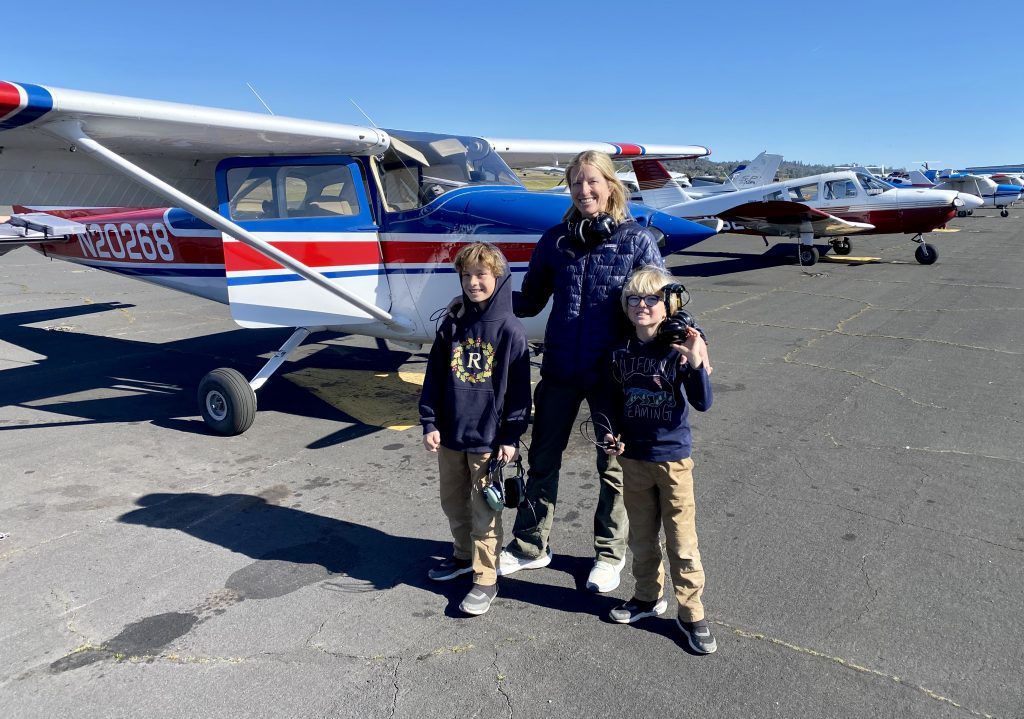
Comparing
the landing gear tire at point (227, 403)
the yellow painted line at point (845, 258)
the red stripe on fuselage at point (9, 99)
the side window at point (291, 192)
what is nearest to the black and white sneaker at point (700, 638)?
the landing gear tire at point (227, 403)

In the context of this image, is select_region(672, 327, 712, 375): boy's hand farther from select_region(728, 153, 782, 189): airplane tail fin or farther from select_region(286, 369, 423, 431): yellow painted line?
select_region(728, 153, 782, 189): airplane tail fin

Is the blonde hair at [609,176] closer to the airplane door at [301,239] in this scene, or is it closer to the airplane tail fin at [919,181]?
the airplane door at [301,239]

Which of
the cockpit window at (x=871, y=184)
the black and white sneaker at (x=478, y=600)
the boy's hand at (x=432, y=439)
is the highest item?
the cockpit window at (x=871, y=184)

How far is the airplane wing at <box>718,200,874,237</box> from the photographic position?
1548 centimetres

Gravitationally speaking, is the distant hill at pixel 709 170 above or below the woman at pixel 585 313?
above

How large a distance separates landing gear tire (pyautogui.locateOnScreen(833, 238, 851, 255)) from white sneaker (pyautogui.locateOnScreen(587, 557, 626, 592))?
1651cm

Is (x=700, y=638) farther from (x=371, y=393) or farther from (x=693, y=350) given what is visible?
(x=371, y=393)

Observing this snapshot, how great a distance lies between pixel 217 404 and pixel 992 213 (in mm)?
41814

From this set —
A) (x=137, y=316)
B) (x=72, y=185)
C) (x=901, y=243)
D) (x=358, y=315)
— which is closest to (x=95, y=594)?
(x=358, y=315)

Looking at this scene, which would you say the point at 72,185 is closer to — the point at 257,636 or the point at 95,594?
the point at 95,594

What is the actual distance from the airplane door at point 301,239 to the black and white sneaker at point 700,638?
349 cm

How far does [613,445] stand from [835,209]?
52.2ft

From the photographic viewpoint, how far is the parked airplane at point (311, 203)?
4703 millimetres

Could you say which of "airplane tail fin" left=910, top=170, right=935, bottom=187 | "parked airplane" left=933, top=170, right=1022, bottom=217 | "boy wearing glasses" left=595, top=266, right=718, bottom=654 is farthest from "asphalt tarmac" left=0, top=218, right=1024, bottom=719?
"parked airplane" left=933, top=170, right=1022, bottom=217
